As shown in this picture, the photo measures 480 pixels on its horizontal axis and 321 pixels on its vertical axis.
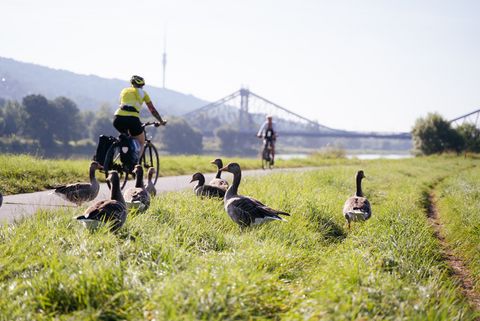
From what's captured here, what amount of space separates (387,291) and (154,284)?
6.16 ft

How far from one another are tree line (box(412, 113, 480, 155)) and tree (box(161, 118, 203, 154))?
107 ft

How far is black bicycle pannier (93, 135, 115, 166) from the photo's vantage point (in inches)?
346

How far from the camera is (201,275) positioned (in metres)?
3.71

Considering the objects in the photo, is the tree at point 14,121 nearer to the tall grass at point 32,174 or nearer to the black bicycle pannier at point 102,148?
the tall grass at point 32,174

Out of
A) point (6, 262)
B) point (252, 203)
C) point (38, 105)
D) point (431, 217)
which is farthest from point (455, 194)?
point (38, 105)

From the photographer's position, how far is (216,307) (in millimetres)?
3406

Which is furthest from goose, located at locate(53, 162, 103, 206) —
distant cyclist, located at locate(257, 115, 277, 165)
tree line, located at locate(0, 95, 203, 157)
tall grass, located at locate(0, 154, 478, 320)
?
tree line, located at locate(0, 95, 203, 157)

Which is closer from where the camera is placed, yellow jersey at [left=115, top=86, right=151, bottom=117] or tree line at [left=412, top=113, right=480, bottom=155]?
yellow jersey at [left=115, top=86, right=151, bottom=117]

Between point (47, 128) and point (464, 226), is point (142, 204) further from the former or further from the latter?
point (47, 128)

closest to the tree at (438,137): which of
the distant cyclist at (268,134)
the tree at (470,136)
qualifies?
the tree at (470,136)

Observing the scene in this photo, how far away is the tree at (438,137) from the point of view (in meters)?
53.5

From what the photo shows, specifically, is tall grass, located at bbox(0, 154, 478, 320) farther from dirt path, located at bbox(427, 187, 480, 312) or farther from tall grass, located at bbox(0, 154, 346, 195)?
A: tall grass, located at bbox(0, 154, 346, 195)

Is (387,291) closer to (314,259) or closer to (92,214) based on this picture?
(314,259)

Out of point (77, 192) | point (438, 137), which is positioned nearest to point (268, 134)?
point (77, 192)
